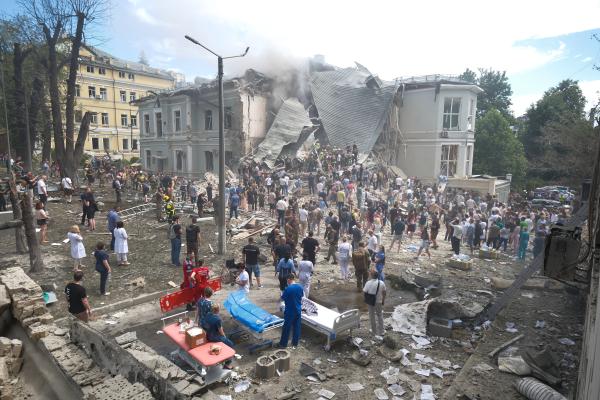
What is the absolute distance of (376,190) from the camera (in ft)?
83.0

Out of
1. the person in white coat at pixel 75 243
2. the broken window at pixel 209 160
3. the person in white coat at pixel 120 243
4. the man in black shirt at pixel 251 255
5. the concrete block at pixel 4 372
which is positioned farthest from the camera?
the broken window at pixel 209 160

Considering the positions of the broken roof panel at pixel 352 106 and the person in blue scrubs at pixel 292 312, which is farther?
the broken roof panel at pixel 352 106

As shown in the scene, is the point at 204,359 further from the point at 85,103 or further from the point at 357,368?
the point at 85,103

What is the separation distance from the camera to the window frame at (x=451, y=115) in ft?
94.4

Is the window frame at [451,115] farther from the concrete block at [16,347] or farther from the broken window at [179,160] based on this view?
the concrete block at [16,347]

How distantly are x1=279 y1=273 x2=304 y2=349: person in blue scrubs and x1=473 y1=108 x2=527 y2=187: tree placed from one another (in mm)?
39779

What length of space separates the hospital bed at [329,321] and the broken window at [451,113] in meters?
25.1

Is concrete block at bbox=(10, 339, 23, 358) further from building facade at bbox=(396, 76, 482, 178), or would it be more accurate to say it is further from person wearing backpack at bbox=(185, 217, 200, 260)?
building facade at bbox=(396, 76, 482, 178)

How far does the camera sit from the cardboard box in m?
6.25

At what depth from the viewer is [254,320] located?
7.45m

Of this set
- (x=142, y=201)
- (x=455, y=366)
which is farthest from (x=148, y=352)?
(x=142, y=201)

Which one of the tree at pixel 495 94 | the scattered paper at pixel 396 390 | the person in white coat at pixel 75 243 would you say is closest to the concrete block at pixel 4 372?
the person in white coat at pixel 75 243

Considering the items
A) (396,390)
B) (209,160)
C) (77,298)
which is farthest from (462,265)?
(209,160)

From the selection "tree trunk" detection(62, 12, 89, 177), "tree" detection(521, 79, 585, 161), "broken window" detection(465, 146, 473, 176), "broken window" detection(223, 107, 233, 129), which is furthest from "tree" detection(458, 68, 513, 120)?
"tree trunk" detection(62, 12, 89, 177)
